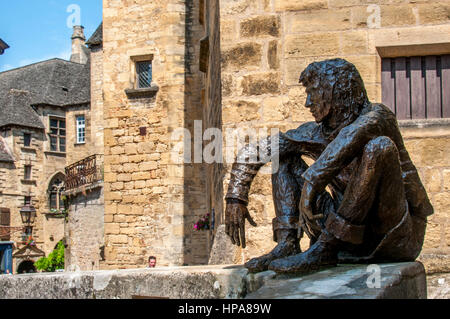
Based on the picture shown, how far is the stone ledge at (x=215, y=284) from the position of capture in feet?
7.29

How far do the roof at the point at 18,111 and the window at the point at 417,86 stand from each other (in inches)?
1282

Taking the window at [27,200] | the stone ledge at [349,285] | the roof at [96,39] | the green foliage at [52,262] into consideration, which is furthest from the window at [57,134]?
the stone ledge at [349,285]

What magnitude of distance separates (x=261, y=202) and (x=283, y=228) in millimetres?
2153

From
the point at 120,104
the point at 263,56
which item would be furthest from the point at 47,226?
the point at 263,56

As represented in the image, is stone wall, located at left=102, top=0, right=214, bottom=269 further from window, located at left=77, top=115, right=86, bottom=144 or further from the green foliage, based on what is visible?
window, located at left=77, top=115, right=86, bottom=144

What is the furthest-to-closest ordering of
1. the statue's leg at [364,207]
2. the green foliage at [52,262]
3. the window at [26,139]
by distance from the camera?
the window at [26,139] < the green foliage at [52,262] < the statue's leg at [364,207]

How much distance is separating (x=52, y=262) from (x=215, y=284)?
30.7m

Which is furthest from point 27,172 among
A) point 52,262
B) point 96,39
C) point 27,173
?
point 96,39

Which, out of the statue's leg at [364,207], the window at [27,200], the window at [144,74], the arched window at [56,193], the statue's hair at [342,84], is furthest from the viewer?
the arched window at [56,193]

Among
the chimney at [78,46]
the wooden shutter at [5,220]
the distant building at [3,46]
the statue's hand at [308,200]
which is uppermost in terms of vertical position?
the chimney at [78,46]

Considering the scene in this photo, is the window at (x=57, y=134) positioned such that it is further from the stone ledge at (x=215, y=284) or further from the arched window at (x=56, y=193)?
the stone ledge at (x=215, y=284)

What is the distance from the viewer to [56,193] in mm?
36125

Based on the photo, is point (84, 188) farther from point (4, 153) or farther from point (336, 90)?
point (336, 90)
